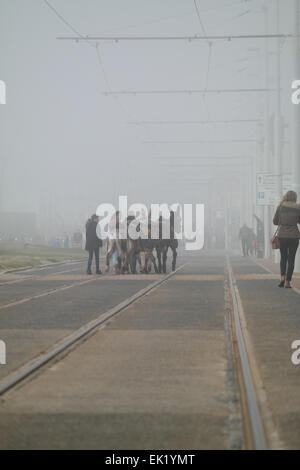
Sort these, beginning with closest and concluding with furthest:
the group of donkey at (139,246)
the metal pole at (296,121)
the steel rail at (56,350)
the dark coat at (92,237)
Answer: the steel rail at (56,350), the group of donkey at (139,246), the dark coat at (92,237), the metal pole at (296,121)

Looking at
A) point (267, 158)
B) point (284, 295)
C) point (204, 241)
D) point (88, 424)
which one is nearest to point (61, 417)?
point (88, 424)

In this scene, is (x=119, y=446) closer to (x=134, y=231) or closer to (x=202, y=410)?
(x=202, y=410)

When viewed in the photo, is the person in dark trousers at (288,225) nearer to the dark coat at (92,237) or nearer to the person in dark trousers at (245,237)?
the dark coat at (92,237)

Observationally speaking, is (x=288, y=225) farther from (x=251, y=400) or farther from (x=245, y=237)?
(x=245, y=237)

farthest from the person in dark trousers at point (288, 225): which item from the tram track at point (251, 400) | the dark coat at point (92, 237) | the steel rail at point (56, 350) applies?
the dark coat at point (92, 237)

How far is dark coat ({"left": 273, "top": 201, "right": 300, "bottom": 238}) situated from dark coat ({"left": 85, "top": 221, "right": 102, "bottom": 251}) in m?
10.2

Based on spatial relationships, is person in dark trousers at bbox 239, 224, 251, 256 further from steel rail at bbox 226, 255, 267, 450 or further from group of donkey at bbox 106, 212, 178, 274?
steel rail at bbox 226, 255, 267, 450

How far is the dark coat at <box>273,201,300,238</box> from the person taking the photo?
19.0m

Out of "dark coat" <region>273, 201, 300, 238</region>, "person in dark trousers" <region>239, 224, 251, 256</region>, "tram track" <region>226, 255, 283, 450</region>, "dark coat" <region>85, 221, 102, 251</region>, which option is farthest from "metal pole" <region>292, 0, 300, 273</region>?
"person in dark trousers" <region>239, 224, 251, 256</region>

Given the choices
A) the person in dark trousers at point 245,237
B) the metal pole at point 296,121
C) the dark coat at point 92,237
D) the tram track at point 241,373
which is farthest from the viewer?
the person in dark trousers at point 245,237

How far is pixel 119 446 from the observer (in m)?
5.30

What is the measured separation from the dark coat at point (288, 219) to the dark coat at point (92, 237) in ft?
33.6

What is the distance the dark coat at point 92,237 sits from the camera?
28.5 meters
